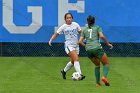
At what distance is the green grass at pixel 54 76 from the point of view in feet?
48.5

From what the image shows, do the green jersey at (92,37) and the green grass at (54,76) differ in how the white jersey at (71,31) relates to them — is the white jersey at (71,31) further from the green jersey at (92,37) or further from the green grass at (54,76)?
the green jersey at (92,37)

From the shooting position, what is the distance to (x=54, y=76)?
18.9 meters

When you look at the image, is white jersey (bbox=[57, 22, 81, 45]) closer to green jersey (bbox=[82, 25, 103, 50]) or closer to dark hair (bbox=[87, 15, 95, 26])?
green jersey (bbox=[82, 25, 103, 50])

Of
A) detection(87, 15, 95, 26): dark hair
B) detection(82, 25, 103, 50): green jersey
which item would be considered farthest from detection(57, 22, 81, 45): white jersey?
detection(87, 15, 95, 26): dark hair

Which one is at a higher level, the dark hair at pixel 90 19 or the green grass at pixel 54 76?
the dark hair at pixel 90 19

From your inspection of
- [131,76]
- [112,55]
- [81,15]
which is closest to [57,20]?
[81,15]

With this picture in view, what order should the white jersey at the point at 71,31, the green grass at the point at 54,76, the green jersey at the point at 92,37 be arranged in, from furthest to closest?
the white jersey at the point at 71,31 → the green jersey at the point at 92,37 → the green grass at the point at 54,76

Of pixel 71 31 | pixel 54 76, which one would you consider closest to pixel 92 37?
pixel 71 31

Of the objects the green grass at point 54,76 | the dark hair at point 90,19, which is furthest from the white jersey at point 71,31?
the dark hair at point 90,19

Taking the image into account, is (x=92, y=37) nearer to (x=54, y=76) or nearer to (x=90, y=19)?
(x=90, y=19)

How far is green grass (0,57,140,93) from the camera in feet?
48.5

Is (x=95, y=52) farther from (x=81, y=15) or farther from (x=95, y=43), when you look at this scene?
(x=81, y=15)

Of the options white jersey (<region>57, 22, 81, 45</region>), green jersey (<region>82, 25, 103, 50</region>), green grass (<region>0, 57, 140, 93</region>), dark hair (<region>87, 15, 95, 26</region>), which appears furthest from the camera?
white jersey (<region>57, 22, 81, 45</region>)

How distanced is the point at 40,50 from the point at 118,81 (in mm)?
10106
